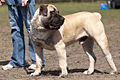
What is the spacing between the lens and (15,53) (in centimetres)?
758

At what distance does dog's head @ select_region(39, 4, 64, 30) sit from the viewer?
5.90m

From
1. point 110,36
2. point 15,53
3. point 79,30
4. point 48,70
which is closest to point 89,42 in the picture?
point 79,30

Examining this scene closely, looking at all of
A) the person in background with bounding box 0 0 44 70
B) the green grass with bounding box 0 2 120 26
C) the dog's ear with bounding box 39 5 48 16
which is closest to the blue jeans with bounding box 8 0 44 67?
the person in background with bounding box 0 0 44 70

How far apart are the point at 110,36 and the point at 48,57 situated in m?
4.67

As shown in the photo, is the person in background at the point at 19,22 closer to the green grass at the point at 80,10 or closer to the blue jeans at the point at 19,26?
the blue jeans at the point at 19,26

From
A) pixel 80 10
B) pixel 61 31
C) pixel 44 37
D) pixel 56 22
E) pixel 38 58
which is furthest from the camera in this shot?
pixel 80 10

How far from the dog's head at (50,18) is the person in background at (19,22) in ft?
2.98

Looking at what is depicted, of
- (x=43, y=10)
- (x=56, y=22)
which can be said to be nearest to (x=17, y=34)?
(x=43, y=10)

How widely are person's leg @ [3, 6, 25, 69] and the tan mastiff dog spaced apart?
108 cm

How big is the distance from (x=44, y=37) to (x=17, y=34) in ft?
4.80

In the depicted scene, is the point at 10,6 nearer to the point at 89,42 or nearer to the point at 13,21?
the point at 13,21

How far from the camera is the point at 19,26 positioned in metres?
7.47

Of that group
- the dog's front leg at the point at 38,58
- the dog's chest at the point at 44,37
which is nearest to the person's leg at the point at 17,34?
the dog's front leg at the point at 38,58

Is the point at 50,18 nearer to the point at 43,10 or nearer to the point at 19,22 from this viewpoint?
the point at 43,10
